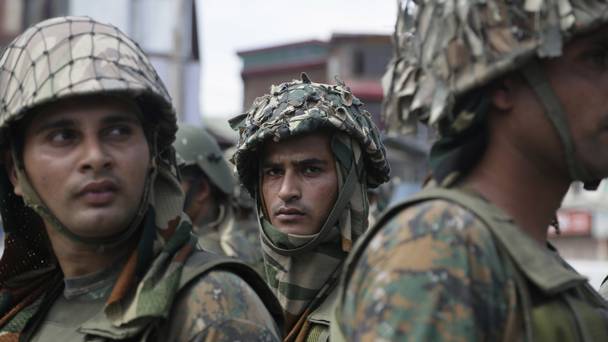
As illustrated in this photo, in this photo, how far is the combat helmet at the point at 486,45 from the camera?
2295mm

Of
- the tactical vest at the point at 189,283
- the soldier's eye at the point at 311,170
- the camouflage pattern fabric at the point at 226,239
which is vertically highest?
the tactical vest at the point at 189,283

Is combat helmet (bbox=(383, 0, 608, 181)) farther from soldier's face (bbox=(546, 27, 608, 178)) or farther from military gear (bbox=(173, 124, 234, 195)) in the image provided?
military gear (bbox=(173, 124, 234, 195))

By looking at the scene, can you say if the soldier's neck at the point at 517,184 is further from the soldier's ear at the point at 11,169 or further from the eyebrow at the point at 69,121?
the soldier's ear at the point at 11,169

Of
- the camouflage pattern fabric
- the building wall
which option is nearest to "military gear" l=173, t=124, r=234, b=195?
the camouflage pattern fabric

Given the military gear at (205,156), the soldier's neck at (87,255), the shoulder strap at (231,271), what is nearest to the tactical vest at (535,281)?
the shoulder strap at (231,271)

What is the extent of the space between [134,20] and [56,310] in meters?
19.6

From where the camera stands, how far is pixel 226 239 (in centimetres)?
765

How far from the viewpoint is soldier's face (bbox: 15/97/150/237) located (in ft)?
10.2

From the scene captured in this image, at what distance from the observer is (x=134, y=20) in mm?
22312

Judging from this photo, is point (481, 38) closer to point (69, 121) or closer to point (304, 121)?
point (69, 121)

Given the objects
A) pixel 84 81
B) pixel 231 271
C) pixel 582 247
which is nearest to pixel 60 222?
pixel 84 81

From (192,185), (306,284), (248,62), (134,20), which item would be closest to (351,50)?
(248,62)

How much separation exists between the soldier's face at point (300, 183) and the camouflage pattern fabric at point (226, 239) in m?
2.86

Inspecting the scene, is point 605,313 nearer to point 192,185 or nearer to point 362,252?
point 362,252
